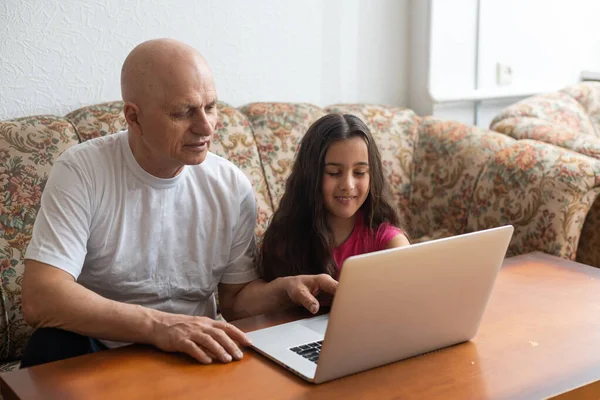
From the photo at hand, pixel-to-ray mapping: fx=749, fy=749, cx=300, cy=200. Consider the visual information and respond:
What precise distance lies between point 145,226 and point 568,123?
2009 mm

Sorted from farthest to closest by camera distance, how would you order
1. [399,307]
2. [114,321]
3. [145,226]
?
[145,226], [114,321], [399,307]

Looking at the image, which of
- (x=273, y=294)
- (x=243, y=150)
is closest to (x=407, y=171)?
(x=243, y=150)

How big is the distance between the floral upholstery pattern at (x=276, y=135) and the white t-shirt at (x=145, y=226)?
0.63 m

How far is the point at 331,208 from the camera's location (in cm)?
171

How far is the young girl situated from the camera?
5.57 ft

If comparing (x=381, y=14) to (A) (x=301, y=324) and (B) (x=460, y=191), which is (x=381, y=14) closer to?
(B) (x=460, y=191)

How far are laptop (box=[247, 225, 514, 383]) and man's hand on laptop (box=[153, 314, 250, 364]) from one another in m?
0.05

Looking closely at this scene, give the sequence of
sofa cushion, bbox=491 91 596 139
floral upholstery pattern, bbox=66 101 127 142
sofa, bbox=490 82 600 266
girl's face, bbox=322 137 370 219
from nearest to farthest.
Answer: girl's face, bbox=322 137 370 219
floral upholstery pattern, bbox=66 101 127 142
sofa, bbox=490 82 600 266
sofa cushion, bbox=491 91 596 139

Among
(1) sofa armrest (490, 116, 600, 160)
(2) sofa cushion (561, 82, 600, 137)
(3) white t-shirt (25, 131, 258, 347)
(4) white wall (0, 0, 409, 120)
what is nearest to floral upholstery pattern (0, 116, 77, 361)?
(4) white wall (0, 0, 409, 120)

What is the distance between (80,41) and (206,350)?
4.44 feet

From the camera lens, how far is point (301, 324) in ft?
4.50

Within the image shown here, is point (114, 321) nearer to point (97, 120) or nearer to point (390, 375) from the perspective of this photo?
point (390, 375)

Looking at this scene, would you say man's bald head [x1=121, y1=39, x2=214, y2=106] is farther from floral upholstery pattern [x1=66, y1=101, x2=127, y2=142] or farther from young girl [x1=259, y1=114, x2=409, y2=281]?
floral upholstery pattern [x1=66, y1=101, x2=127, y2=142]

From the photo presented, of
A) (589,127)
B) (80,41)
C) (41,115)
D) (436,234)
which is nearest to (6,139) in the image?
(41,115)
